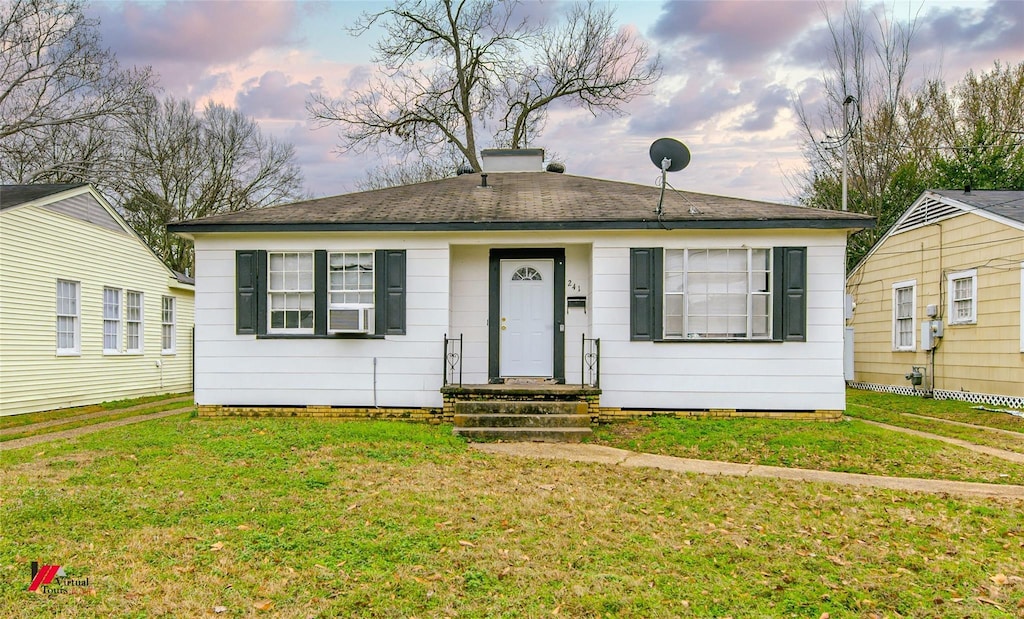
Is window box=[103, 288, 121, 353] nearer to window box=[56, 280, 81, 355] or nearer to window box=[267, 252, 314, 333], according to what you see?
window box=[56, 280, 81, 355]

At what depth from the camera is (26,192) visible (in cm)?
1368

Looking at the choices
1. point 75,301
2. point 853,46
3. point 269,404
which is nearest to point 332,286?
point 269,404

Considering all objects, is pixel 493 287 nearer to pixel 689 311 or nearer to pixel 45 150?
pixel 689 311

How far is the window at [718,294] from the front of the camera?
10297 millimetres

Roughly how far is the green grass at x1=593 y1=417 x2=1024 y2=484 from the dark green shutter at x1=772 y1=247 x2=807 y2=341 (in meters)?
1.32

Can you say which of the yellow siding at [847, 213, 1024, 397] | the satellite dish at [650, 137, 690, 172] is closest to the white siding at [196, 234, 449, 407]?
the satellite dish at [650, 137, 690, 172]

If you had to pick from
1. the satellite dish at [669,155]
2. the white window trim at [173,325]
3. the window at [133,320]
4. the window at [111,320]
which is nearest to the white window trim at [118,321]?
the window at [111,320]

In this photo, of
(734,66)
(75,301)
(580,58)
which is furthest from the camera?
(580,58)

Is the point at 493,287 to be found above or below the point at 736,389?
above

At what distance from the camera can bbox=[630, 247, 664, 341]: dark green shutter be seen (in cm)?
1030

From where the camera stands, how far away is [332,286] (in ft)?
34.9

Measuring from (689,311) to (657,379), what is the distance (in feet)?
3.68

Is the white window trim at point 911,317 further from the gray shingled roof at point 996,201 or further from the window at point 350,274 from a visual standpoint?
the window at point 350,274

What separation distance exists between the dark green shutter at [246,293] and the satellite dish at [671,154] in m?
6.35
